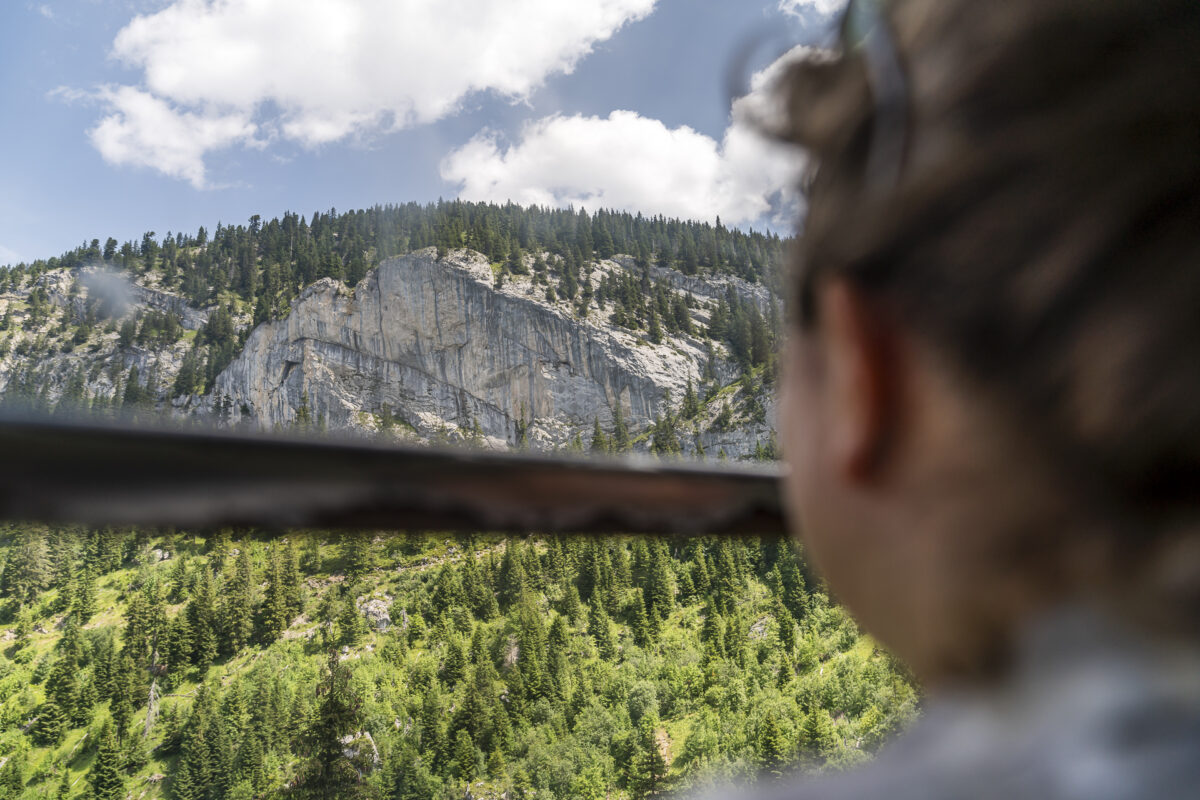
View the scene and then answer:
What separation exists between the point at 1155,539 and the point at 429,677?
2901 inches

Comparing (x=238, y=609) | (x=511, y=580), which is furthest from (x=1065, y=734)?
(x=238, y=609)

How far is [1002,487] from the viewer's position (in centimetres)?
39

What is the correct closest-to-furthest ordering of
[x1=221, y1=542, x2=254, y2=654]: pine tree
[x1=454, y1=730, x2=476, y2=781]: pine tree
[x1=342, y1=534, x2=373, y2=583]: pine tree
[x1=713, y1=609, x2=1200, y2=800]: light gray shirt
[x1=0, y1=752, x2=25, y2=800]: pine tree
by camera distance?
[x1=713, y1=609, x2=1200, y2=800]: light gray shirt → [x1=0, y1=752, x2=25, y2=800]: pine tree → [x1=454, y1=730, x2=476, y2=781]: pine tree → [x1=221, y1=542, x2=254, y2=654]: pine tree → [x1=342, y1=534, x2=373, y2=583]: pine tree

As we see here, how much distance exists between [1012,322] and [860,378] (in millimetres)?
94

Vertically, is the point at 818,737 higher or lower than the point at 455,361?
lower

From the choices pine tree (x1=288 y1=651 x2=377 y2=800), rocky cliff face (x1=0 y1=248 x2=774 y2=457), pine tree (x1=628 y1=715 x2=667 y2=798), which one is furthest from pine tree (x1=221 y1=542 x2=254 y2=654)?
pine tree (x1=628 y1=715 x2=667 y2=798)

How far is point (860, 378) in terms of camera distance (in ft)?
1.50

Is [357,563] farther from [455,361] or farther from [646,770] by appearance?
[646,770]

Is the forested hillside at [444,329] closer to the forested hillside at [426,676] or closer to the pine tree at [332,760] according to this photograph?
the forested hillside at [426,676]

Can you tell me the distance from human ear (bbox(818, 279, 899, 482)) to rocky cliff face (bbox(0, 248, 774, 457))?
85.8 metres

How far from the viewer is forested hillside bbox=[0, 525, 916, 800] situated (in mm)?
53562

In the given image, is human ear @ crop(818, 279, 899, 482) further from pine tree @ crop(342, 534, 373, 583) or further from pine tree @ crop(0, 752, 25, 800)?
pine tree @ crop(342, 534, 373, 583)

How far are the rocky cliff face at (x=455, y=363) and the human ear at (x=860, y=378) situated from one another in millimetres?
85836

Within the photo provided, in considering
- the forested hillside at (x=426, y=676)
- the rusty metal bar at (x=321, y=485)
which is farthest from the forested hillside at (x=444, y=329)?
the rusty metal bar at (x=321, y=485)
